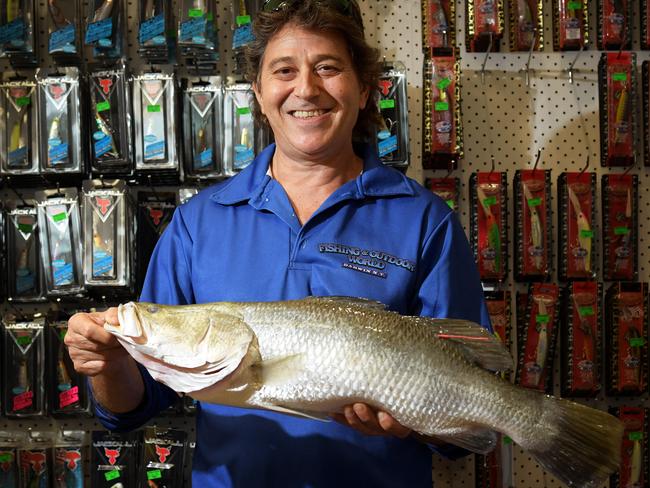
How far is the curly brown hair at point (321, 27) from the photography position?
6.58ft

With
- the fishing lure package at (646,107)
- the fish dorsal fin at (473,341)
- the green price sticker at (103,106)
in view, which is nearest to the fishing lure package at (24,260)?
the green price sticker at (103,106)

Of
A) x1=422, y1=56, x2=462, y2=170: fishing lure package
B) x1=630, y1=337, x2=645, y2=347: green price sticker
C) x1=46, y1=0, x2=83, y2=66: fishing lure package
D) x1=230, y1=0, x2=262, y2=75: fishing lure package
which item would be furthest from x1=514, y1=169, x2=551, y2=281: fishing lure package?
x1=46, y1=0, x2=83, y2=66: fishing lure package

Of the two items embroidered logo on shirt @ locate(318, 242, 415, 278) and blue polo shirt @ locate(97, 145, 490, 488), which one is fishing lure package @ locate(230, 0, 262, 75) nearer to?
blue polo shirt @ locate(97, 145, 490, 488)

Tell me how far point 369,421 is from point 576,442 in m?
0.47

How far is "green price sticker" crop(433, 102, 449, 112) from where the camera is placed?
11.2 feet

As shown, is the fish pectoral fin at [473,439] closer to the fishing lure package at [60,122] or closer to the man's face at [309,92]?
the man's face at [309,92]

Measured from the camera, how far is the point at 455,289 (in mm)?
1939

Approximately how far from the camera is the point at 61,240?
3207mm

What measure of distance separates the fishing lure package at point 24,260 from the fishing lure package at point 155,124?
0.52 metres

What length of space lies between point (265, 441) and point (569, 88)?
2523 millimetres

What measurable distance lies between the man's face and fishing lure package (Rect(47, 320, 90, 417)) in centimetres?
165

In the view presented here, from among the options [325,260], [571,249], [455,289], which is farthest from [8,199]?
[571,249]

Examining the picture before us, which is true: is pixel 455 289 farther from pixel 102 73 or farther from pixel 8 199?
pixel 8 199

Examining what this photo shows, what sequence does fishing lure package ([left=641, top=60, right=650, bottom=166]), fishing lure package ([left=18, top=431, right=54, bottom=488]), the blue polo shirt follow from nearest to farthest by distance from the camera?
the blue polo shirt
fishing lure package ([left=18, top=431, right=54, bottom=488])
fishing lure package ([left=641, top=60, right=650, bottom=166])
